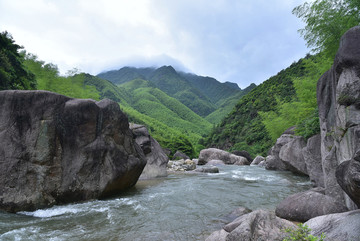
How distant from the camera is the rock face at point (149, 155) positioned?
1709 cm

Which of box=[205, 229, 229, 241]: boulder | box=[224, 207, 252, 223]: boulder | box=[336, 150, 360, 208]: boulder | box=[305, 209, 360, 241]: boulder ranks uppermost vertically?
box=[336, 150, 360, 208]: boulder

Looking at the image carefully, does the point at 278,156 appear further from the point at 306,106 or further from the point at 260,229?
the point at 260,229

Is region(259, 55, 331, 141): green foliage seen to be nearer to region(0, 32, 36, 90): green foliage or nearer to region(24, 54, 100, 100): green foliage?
region(0, 32, 36, 90): green foliage

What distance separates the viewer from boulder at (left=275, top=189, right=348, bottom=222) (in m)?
6.45

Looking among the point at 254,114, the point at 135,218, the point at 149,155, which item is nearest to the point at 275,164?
the point at 149,155

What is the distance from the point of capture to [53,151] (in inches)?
333

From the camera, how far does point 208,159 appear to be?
36.2 m

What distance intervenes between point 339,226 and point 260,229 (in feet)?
5.45

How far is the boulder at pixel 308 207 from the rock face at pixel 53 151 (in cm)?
661

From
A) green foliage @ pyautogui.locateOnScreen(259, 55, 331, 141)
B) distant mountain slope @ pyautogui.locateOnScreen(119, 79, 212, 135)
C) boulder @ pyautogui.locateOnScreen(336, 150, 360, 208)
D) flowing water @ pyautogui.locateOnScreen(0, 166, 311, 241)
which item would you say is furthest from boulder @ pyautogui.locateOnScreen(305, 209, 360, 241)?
distant mountain slope @ pyautogui.locateOnScreen(119, 79, 212, 135)

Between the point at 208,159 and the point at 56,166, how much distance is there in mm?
29393

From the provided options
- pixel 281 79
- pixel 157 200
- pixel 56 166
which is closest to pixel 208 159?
pixel 157 200

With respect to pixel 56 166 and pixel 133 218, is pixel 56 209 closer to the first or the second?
pixel 56 166

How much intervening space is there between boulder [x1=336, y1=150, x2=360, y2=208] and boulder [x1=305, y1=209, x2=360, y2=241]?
0.47 m
